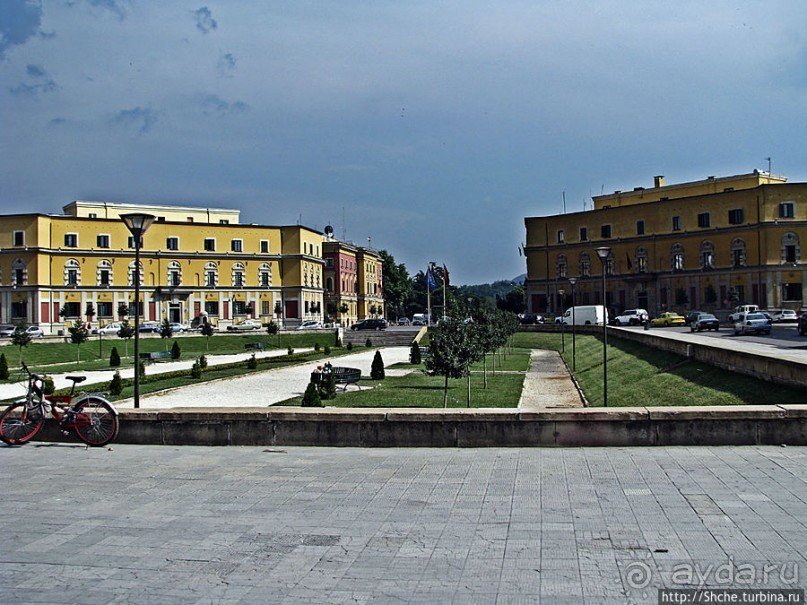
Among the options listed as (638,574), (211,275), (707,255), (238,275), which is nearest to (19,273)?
(211,275)

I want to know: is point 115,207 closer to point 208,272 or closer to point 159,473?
point 208,272

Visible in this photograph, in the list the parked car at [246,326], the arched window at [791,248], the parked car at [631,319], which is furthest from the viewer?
the parked car at [246,326]

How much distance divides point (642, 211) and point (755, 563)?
8235 centimetres

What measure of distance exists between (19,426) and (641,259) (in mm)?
79709

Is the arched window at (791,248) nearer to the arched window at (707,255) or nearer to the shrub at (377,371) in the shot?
the arched window at (707,255)

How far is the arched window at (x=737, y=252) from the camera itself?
74250 mm

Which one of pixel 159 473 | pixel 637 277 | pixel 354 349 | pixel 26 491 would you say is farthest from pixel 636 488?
pixel 637 277

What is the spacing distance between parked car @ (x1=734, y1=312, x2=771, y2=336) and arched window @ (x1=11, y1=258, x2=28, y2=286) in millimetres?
65356

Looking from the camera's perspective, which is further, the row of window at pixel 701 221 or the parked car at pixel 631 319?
the row of window at pixel 701 221

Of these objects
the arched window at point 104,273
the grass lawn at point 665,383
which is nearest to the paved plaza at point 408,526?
the grass lawn at point 665,383

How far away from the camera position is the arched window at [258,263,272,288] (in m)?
88.2

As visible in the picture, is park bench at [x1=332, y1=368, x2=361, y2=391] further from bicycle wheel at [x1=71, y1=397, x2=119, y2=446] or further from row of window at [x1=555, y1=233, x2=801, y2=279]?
row of window at [x1=555, y1=233, x2=801, y2=279]

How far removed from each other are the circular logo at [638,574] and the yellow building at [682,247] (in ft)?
227

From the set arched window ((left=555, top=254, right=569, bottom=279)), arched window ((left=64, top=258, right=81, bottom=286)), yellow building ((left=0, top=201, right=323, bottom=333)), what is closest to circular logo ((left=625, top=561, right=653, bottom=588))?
yellow building ((left=0, top=201, right=323, bottom=333))
